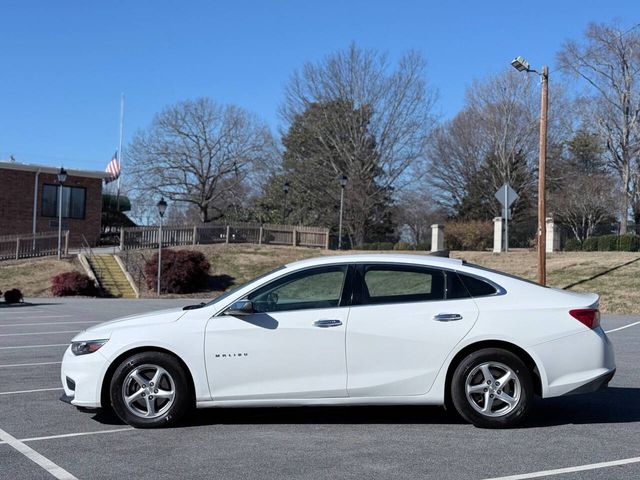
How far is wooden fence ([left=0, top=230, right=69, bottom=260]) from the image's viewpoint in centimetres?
3622

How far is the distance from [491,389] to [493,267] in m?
25.8

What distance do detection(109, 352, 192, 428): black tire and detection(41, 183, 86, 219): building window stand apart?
130 feet

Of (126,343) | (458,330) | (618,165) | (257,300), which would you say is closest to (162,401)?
(126,343)

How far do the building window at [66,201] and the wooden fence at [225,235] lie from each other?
6.78 metres

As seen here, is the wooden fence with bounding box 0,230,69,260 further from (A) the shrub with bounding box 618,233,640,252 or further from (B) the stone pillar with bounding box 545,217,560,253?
(A) the shrub with bounding box 618,233,640,252

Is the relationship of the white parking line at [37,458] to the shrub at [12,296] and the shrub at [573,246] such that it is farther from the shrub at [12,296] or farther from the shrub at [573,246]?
the shrub at [573,246]

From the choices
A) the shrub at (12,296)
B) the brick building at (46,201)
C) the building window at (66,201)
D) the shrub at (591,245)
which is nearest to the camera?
the shrub at (12,296)

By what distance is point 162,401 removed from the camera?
648 centimetres

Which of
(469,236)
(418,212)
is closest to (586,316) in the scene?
(469,236)

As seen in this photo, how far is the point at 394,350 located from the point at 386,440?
2.48 ft

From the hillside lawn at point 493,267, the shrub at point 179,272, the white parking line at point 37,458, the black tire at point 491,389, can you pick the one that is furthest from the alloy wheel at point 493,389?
the shrub at point 179,272

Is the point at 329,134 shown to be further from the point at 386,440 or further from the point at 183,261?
the point at 386,440

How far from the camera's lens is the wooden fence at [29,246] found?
36.2m

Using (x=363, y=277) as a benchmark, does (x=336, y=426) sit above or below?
below
